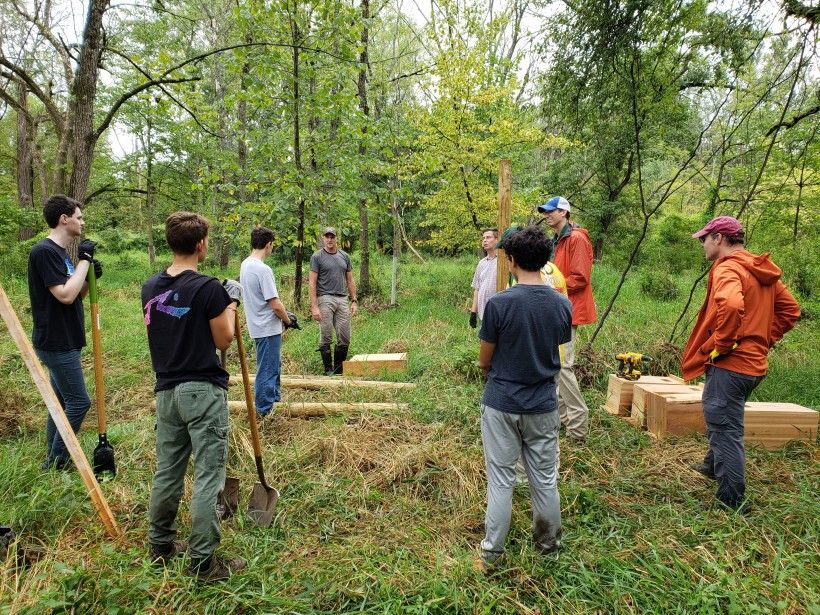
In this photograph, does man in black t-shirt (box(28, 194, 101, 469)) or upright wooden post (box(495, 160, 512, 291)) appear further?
upright wooden post (box(495, 160, 512, 291))

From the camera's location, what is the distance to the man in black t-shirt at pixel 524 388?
247 cm

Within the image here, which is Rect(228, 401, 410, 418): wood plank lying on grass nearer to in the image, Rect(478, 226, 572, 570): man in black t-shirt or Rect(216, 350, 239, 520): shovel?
Rect(216, 350, 239, 520): shovel

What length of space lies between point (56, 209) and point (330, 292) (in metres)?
3.18

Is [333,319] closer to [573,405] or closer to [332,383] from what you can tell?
[332,383]

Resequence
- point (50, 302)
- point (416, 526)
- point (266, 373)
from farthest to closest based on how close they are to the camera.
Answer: point (266, 373) < point (50, 302) < point (416, 526)

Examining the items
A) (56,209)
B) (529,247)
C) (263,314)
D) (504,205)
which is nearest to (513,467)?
(529,247)

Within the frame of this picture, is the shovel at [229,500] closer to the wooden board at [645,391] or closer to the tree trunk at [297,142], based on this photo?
the wooden board at [645,391]

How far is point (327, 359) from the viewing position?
6.27 metres

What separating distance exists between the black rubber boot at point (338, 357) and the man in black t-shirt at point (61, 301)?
3.20 metres

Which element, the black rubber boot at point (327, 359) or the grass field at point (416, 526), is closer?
the grass field at point (416, 526)

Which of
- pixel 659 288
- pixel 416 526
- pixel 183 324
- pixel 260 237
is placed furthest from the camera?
pixel 659 288

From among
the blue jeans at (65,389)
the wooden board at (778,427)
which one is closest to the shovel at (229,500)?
the blue jeans at (65,389)

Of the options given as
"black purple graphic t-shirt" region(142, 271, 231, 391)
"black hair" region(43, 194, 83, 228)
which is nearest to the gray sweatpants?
"black purple graphic t-shirt" region(142, 271, 231, 391)

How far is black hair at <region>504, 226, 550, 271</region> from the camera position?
8.14ft
